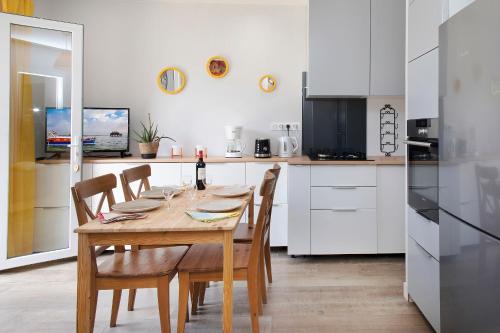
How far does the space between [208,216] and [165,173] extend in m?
1.83

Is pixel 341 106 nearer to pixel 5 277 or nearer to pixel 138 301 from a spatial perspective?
pixel 138 301

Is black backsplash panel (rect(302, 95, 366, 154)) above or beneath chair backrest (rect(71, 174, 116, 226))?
above

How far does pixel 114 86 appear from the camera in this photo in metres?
3.82

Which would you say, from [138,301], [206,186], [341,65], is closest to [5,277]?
[138,301]

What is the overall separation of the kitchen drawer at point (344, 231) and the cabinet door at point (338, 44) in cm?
111

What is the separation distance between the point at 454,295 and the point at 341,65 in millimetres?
2280

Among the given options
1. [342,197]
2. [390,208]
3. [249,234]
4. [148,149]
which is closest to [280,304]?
[249,234]

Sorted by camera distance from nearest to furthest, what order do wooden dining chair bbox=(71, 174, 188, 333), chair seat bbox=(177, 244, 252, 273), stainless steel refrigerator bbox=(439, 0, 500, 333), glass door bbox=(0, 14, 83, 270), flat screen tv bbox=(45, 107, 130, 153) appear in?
stainless steel refrigerator bbox=(439, 0, 500, 333)
wooden dining chair bbox=(71, 174, 188, 333)
chair seat bbox=(177, 244, 252, 273)
glass door bbox=(0, 14, 83, 270)
flat screen tv bbox=(45, 107, 130, 153)

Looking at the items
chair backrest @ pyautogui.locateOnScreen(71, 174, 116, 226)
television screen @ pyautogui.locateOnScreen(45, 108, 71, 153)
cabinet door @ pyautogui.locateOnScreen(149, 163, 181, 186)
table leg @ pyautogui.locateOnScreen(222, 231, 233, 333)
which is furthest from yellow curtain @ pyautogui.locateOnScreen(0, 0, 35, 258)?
table leg @ pyautogui.locateOnScreen(222, 231, 233, 333)

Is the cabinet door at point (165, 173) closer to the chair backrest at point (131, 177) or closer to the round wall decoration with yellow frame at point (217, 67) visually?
the chair backrest at point (131, 177)

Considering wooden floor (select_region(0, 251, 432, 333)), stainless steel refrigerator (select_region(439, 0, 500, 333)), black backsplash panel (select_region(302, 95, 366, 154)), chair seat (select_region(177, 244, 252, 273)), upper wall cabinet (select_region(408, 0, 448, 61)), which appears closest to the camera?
stainless steel refrigerator (select_region(439, 0, 500, 333))

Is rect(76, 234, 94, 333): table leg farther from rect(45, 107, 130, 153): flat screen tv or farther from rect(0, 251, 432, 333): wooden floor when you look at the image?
rect(45, 107, 130, 153): flat screen tv

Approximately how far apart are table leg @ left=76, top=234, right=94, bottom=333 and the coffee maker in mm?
2165

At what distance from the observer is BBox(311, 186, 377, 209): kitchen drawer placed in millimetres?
3234
